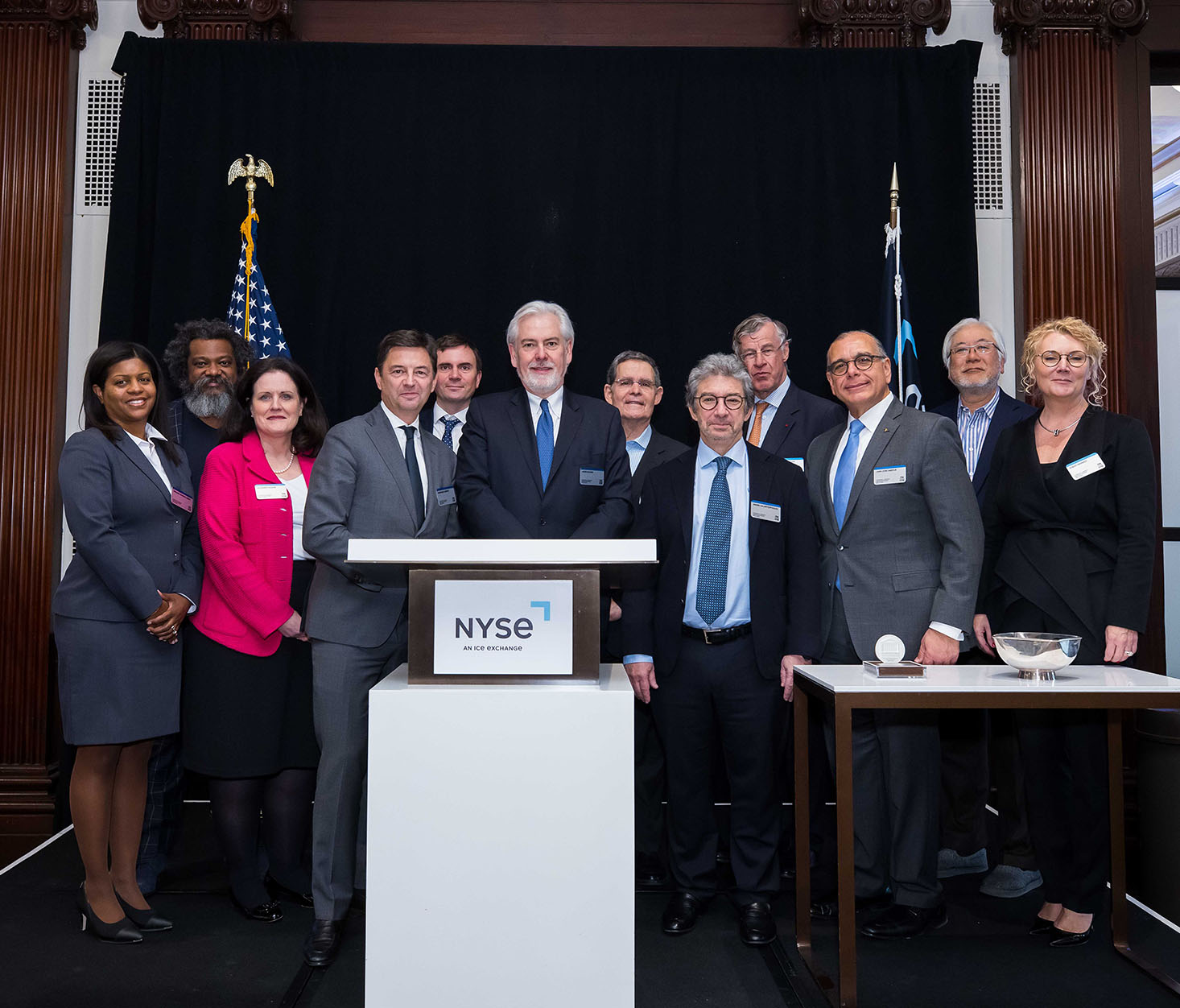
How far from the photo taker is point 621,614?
121 inches

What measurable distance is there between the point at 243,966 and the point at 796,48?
4099 mm

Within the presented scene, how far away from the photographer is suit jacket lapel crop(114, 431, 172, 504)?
2.87 metres

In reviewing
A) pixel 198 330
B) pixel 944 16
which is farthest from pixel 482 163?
pixel 944 16

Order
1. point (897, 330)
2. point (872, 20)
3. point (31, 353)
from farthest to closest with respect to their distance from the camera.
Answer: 1. point (872, 20)
2. point (31, 353)
3. point (897, 330)

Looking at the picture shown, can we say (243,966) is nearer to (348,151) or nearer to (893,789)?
(893,789)

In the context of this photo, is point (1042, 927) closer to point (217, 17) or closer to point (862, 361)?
point (862, 361)

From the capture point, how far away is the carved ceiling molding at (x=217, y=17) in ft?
14.0

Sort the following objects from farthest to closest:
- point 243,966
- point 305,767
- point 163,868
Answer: point 163,868 < point 305,767 < point 243,966

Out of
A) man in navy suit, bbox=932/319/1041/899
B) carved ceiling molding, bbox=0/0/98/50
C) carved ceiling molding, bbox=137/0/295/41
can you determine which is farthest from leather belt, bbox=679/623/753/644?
carved ceiling molding, bbox=0/0/98/50

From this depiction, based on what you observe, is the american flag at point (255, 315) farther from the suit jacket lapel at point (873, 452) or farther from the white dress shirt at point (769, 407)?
the suit jacket lapel at point (873, 452)

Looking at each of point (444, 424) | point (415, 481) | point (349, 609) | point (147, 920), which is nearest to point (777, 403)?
point (444, 424)

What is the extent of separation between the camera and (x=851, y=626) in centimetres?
280

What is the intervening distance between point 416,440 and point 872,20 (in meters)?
3.03

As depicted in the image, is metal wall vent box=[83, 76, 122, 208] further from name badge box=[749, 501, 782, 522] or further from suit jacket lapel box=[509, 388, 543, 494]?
name badge box=[749, 501, 782, 522]
